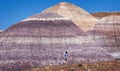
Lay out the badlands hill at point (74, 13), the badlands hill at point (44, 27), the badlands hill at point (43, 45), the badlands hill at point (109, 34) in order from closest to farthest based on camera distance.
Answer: the badlands hill at point (43, 45), the badlands hill at point (44, 27), the badlands hill at point (109, 34), the badlands hill at point (74, 13)

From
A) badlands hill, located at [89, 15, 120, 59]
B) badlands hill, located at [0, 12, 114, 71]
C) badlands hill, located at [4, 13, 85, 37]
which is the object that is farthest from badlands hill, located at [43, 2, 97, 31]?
badlands hill, located at [4, 13, 85, 37]

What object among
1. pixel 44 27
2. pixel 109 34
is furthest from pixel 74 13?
pixel 44 27

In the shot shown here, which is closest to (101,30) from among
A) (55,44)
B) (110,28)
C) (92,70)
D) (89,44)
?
(110,28)

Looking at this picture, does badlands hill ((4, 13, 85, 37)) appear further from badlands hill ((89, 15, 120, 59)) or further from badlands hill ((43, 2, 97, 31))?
badlands hill ((43, 2, 97, 31))

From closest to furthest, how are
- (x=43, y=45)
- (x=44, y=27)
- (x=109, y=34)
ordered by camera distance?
(x=43, y=45)
(x=44, y=27)
(x=109, y=34)

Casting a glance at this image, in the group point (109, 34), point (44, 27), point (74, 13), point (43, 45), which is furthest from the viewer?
point (74, 13)

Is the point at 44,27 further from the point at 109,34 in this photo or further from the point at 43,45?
the point at 109,34

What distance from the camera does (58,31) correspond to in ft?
223

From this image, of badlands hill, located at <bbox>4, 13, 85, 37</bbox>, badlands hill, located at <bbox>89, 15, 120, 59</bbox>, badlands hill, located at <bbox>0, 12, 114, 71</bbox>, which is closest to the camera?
badlands hill, located at <bbox>0, 12, 114, 71</bbox>

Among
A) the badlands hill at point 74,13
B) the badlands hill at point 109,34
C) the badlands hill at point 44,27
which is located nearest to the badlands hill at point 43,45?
the badlands hill at point 44,27

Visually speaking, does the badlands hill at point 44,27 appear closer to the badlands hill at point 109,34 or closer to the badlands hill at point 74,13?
the badlands hill at point 109,34

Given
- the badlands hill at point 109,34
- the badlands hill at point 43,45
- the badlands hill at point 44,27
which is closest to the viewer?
the badlands hill at point 43,45

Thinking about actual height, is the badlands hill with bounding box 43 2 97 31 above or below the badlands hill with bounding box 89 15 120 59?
above

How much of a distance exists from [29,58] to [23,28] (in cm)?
686
